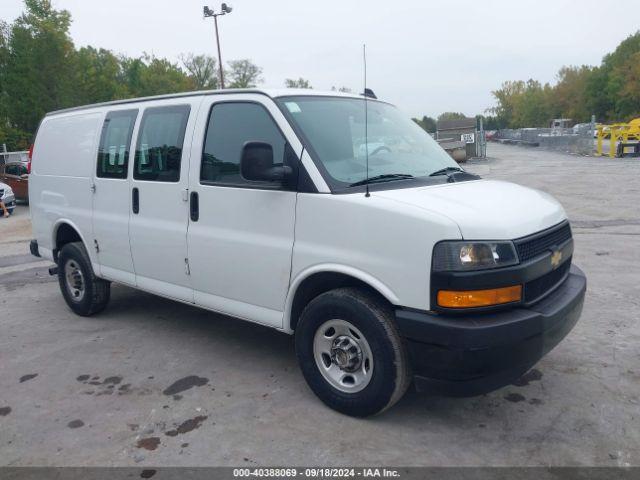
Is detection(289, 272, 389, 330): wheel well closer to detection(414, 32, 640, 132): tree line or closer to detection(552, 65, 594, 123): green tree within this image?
detection(414, 32, 640, 132): tree line

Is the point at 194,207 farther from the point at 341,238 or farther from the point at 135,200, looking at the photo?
the point at 341,238

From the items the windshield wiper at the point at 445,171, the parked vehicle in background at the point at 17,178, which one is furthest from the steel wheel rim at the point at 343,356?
the parked vehicle in background at the point at 17,178

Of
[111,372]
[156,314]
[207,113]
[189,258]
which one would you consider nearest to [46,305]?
[156,314]

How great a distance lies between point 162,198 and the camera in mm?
4684

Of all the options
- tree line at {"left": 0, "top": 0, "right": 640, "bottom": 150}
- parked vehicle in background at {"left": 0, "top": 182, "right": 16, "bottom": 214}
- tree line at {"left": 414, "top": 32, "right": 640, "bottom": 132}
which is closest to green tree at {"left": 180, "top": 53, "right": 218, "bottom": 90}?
tree line at {"left": 0, "top": 0, "right": 640, "bottom": 150}

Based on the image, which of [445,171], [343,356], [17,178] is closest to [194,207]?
[343,356]

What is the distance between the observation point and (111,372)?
460 centimetres

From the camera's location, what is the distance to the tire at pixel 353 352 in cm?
337

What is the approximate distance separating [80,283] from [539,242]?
469cm

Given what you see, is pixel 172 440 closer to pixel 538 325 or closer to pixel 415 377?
pixel 415 377

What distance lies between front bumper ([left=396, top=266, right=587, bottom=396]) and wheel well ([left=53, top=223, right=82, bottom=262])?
4.15 meters

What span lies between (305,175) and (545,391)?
228 centimetres

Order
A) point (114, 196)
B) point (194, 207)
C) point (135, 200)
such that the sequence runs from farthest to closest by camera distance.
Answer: point (114, 196) → point (135, 200) → point (194, 207)

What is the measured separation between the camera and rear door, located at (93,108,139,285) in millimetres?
5102
